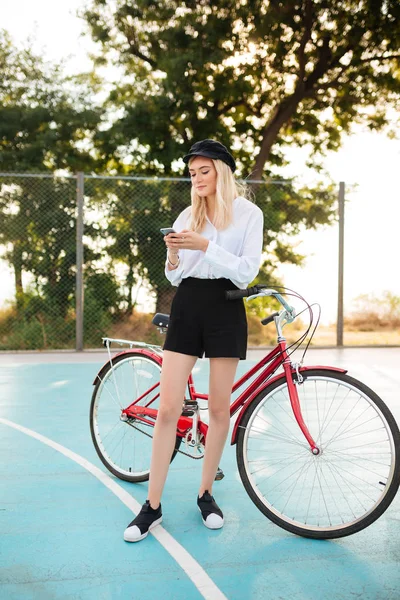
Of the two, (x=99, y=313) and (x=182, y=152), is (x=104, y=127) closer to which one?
(x=182, y=152)

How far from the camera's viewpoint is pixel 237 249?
3475 mm

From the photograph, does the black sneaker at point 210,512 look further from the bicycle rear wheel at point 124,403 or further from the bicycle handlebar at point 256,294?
the bicycle handlebar at point 256,294

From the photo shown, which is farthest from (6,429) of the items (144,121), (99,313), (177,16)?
(177,16)

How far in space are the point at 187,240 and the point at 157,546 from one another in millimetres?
1393

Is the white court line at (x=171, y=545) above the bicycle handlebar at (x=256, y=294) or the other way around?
the other way around

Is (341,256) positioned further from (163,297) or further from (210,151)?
(210,151)

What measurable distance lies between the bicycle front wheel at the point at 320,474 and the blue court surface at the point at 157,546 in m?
0.13

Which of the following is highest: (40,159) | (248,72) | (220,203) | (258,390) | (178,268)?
(248,72)

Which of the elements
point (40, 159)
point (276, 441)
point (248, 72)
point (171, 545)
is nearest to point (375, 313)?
point (248, 72)

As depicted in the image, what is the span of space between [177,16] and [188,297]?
1164 cm

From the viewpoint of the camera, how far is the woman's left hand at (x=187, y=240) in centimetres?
323

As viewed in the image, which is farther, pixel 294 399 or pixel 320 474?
pixel 320 474

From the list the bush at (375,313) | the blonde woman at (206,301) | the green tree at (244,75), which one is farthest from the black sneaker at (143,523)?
the green tree at (244,75)

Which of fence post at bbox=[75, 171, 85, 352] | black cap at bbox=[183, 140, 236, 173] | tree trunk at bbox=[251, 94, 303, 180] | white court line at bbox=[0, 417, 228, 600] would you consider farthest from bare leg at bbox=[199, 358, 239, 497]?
tree trunk at bbox=[251, 94, 303, 180]
